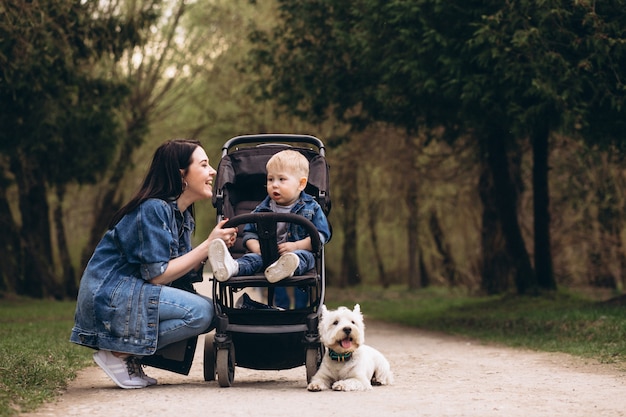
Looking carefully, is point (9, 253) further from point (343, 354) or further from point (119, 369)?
point (343, 354)

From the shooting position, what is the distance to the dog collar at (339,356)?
25.0ft

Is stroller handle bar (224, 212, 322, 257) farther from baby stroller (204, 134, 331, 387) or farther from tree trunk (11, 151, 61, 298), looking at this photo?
tree trunk (11, 151, 61, 298)

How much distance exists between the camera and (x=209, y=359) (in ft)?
27.9

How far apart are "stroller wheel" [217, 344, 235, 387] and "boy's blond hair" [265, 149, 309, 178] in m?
1.45

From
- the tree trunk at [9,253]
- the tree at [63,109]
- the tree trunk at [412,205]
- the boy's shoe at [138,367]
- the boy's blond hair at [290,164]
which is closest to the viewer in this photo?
the boy's shoe at [138,367]

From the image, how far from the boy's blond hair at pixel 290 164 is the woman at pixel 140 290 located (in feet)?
2.19

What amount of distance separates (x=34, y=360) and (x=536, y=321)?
883 cm

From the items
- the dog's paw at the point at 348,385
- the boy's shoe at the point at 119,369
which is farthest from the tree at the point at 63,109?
the dog's paw at the point at 348,385

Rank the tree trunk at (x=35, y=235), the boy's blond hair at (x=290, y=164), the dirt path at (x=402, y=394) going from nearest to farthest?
the dirt path at (x=402, y=394)
the boy's blond hair at (x=290, y=164)
the tree trunk at (x=35, y=235)

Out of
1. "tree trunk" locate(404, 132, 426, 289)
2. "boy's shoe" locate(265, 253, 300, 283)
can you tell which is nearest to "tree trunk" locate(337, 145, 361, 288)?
"tree trunk" locate(404, 132, 426, 289)

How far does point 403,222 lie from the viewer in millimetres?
34375

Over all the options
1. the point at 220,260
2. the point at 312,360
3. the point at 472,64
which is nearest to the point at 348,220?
the point at 472,64

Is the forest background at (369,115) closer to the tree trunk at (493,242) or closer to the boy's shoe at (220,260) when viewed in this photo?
the tree trunk at (493,242)

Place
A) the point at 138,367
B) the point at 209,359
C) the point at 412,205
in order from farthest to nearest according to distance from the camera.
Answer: the point at 412,205, the point at 209,359, the point at 138,367
